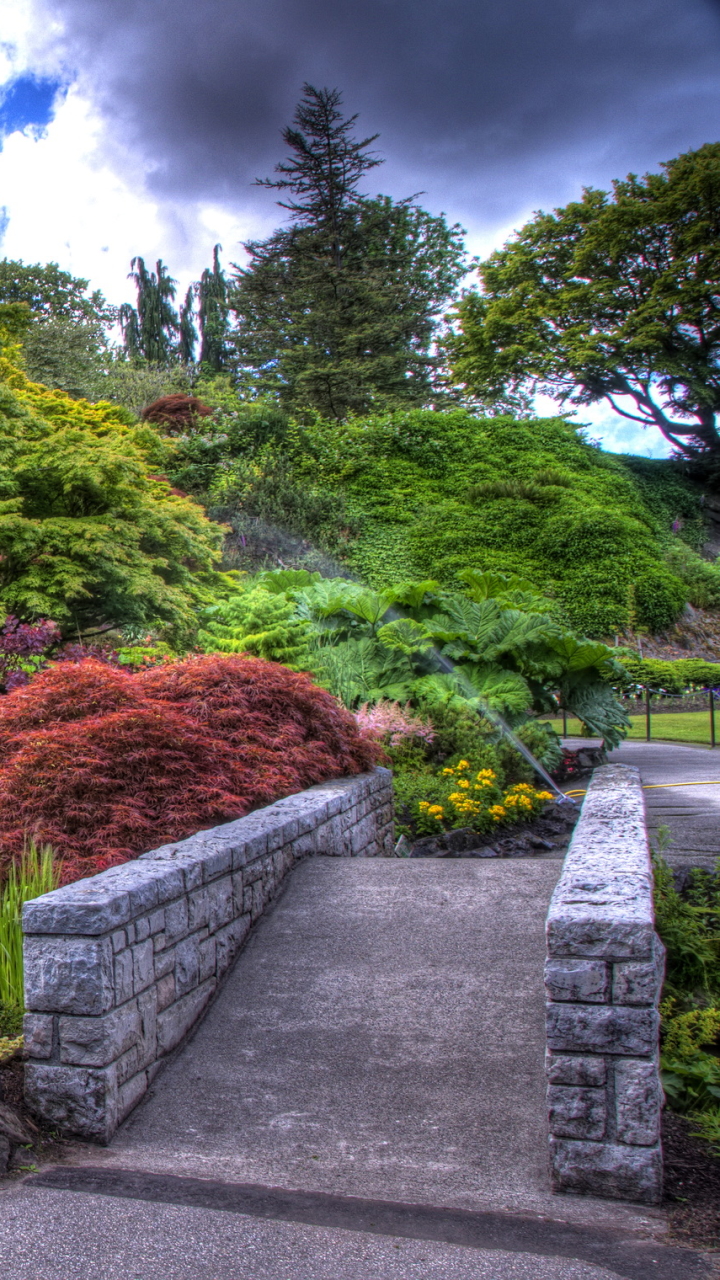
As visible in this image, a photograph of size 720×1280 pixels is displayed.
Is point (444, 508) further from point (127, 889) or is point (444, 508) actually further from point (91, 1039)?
point (91, 1039)

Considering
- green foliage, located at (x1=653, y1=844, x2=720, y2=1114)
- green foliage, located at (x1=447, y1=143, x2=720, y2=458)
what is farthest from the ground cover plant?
green foliage, located at (x1=447, y1=143, x2=720, y2=458)

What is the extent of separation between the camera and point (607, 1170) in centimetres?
245

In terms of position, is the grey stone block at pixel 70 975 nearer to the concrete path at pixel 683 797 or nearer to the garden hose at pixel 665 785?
the concrete path at pixel 683 797

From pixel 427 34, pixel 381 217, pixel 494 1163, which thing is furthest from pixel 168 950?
pixel 381 217

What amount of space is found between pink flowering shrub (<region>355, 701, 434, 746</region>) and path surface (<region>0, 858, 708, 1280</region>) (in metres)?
3.88

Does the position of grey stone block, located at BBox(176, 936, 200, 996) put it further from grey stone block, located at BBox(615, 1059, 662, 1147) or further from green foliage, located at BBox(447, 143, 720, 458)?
green foliage, located at BBox(447, 143, 720, 458)

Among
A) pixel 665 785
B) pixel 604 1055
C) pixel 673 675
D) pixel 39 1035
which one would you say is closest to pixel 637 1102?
pixel 604 1055

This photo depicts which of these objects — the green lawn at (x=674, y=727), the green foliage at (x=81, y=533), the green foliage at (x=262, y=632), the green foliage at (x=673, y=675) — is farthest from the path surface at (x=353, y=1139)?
the green foliage at (x=673, y=675)

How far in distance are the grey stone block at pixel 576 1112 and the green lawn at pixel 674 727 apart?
10940 mm

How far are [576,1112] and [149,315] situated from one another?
42909 mm

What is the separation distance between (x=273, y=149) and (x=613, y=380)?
13522mm

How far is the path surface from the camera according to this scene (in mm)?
2178

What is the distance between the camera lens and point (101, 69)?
34.5 ft

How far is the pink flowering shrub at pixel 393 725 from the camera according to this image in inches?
316
